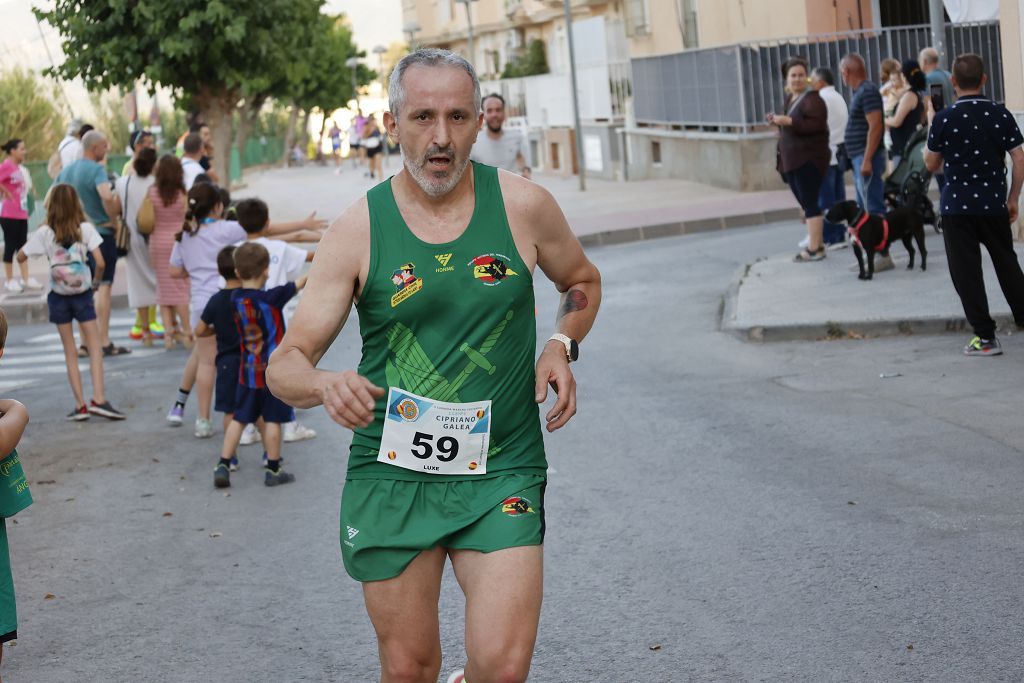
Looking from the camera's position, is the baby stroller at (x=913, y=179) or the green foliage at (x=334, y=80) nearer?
the baby stroller at (x=913, y=179)

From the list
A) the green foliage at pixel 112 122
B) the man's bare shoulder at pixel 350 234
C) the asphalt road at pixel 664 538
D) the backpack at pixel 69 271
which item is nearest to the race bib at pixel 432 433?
the man's bare shoulder at pixel 350 234

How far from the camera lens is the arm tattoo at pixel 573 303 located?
14.4ft

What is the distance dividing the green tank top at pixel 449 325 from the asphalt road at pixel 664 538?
5.09 ft

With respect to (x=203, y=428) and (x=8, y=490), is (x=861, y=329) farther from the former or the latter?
(x=8, y=490)

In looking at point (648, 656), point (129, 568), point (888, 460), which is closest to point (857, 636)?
point (648, 656)

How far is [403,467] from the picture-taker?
13.0ft

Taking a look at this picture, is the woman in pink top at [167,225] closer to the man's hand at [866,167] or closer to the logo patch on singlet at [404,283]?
the man's hand at [866,167]

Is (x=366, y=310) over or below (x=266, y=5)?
below

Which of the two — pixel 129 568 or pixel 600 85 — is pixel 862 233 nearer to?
pixel 129 568

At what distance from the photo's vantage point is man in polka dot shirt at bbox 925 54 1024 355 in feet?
33.7

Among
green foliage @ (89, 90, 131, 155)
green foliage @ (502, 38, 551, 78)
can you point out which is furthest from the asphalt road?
green foliage @ (502, 38, 551, 78)

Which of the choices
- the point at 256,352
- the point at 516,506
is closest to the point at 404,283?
the point at 516,506

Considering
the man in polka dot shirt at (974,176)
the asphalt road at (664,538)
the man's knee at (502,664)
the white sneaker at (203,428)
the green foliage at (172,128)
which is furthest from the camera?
the green foliage at (172,128)

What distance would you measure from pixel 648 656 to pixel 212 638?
1744mm
